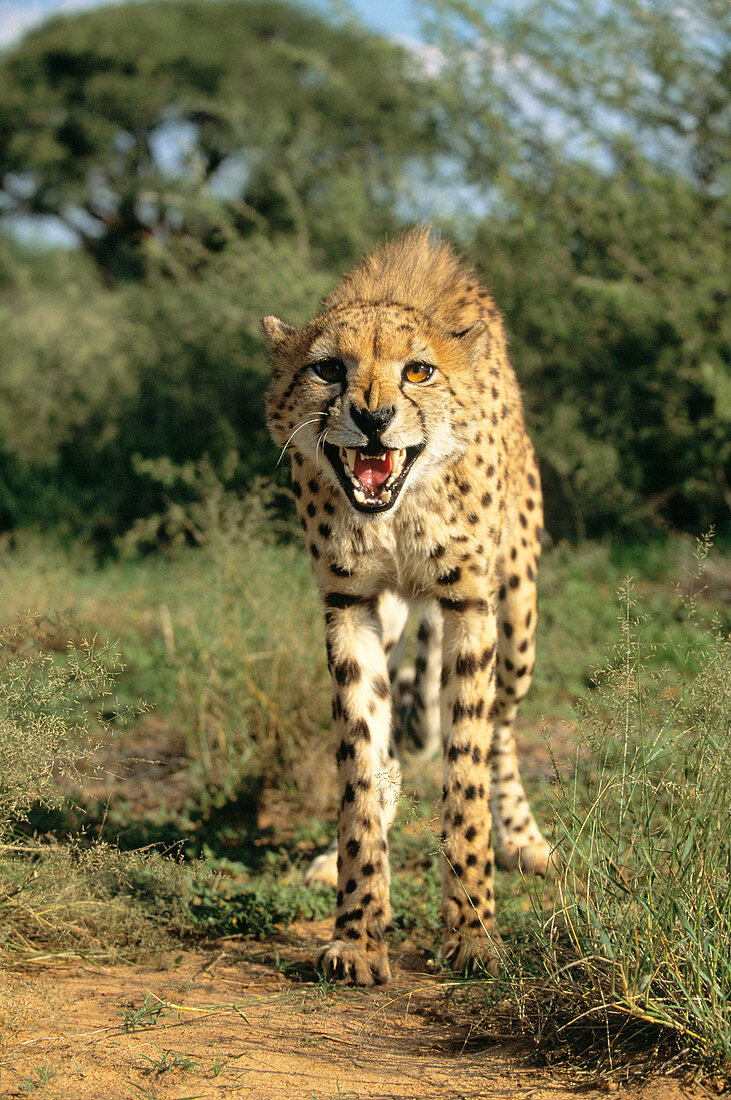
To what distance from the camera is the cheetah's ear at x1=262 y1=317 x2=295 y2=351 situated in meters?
2.96

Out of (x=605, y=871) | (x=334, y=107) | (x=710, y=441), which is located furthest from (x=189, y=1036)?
(x=334, y=107)

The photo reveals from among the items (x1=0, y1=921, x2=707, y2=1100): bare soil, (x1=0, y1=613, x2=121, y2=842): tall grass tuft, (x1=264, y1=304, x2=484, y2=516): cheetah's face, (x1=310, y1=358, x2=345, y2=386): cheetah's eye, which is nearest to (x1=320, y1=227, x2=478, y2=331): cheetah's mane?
(x1=264, y1=304, x2=484, y2=516): cheetah's face

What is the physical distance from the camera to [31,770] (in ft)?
7.38

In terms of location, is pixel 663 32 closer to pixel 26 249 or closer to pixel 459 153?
pixel 459 153

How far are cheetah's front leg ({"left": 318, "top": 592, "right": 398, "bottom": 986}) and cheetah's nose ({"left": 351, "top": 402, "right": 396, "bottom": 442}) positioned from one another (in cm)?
50

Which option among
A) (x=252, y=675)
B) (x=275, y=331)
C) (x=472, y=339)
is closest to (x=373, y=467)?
(x=472, y=339)

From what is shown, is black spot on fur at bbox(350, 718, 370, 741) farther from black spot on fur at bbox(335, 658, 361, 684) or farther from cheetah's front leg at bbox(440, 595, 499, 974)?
cheetah's front leg at bbox(440, 595, 499, 974)

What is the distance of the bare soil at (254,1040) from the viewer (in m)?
1.89

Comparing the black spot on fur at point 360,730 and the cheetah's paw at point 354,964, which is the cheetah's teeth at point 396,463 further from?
the cheetah's paw at point 354,964

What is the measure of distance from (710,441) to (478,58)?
319 centimetres

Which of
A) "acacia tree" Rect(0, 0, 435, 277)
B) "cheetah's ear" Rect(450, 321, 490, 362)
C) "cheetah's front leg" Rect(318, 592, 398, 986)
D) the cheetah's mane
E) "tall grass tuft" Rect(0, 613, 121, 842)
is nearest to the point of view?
"tall grass tuft" Rect(0, 613, 121, 842)

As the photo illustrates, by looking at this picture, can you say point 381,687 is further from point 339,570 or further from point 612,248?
point 612,248

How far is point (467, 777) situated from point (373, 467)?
0.81 metres

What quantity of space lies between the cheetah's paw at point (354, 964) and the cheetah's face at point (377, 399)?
1.02 metres
